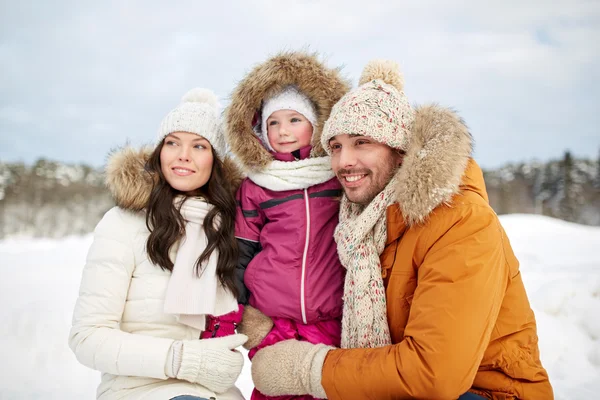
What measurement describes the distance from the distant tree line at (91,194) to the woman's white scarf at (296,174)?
107 ft

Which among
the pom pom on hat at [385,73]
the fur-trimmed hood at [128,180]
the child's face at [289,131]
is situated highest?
the pom pom on hat at [385,73]

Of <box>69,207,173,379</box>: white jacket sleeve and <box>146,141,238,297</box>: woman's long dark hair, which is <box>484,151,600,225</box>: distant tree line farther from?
<box>69,207,173,379</box>: white jacket sleeve

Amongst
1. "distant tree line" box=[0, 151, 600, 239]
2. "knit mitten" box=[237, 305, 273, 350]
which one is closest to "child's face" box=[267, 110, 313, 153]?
"knit mitten" box=[237, 305, 273, 350]

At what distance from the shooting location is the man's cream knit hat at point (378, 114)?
88.9 inches

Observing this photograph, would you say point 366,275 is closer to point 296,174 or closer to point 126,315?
point 296,174

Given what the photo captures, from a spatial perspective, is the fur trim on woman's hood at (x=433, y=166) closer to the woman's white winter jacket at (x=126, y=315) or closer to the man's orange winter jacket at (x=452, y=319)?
the man's orange winter jacket at (x=452, y=319)

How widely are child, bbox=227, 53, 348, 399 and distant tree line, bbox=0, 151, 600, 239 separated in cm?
3243

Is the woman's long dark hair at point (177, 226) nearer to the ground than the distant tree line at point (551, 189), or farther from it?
nearer to the ground

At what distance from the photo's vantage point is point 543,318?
183 inches

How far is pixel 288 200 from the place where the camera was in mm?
2629

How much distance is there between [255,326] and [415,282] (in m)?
1.09

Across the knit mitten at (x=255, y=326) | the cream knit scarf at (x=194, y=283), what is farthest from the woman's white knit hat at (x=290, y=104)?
the knit mitten at (x=255, y=326)

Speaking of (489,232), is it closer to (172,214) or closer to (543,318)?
(172,214)

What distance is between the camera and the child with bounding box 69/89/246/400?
2178 millimetres
